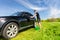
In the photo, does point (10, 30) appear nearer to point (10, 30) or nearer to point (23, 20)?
point (10, 30)

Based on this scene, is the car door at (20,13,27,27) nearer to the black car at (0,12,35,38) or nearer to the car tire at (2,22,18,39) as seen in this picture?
the black car at (0,12,35,38)

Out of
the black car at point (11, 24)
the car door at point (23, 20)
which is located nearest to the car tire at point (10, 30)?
the black car at point (11, 24)

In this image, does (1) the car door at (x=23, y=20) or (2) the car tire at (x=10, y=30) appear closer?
(2) the car tire at (x=10, y=30)

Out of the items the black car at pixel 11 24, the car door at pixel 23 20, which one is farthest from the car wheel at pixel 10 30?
the car door at pixel 23 20

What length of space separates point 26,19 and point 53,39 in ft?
7.54

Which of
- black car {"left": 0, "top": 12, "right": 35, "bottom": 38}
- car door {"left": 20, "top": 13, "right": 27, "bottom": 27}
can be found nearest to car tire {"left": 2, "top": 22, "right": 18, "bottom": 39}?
black car {"left": 0, "top": 12, "right": 35, "bottom": 38}

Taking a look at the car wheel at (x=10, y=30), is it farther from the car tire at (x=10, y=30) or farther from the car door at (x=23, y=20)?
the car door at (x=23, y=20)

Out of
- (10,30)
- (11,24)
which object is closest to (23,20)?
(11,24)

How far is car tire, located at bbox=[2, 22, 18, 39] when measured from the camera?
18.0ft

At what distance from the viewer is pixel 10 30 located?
579 centimetres

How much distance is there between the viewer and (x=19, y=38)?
583cm

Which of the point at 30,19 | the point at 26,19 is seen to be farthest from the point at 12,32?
the point at 30,19

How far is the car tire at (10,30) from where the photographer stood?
18.0 ft

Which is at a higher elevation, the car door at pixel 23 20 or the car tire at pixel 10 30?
the car door at pixel 23 20
